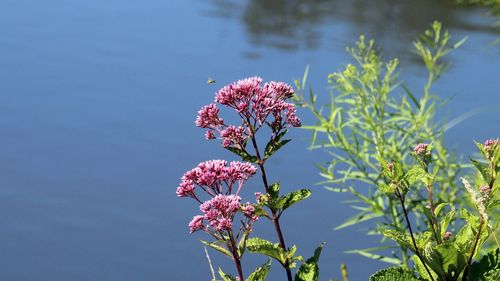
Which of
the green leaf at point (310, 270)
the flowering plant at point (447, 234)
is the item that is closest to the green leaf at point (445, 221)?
the flowering plant at point (447, 234)

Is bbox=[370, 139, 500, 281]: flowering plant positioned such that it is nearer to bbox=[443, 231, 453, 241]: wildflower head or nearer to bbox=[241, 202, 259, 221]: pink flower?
bbox=[443, 231, 453, 241]: wildflower head

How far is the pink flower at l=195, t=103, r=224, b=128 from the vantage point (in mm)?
1029

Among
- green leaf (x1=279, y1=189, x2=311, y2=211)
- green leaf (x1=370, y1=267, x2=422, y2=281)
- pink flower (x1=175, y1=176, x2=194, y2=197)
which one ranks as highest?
pink flower (x1=175, y1=176, x2=194, y2=197)

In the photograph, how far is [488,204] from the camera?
882 mm

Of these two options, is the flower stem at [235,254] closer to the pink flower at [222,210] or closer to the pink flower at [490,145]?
the pink flower at [222,210]

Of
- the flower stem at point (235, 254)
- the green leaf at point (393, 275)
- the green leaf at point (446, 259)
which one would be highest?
the flower stem at point (235, 254)

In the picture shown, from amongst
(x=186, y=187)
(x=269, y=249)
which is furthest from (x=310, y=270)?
(x=186, y=187)

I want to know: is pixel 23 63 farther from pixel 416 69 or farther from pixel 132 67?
pixel 416 69

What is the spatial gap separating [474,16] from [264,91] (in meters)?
7.81

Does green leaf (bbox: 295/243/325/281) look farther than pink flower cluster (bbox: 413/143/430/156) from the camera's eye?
Yes

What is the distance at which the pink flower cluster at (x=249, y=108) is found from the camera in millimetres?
996

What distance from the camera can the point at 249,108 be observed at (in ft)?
3.33

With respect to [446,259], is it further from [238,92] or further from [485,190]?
[238,92]

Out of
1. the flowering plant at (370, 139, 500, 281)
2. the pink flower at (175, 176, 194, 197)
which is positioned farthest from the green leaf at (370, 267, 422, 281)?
the pink flower at (175, 176, 194, 197)
